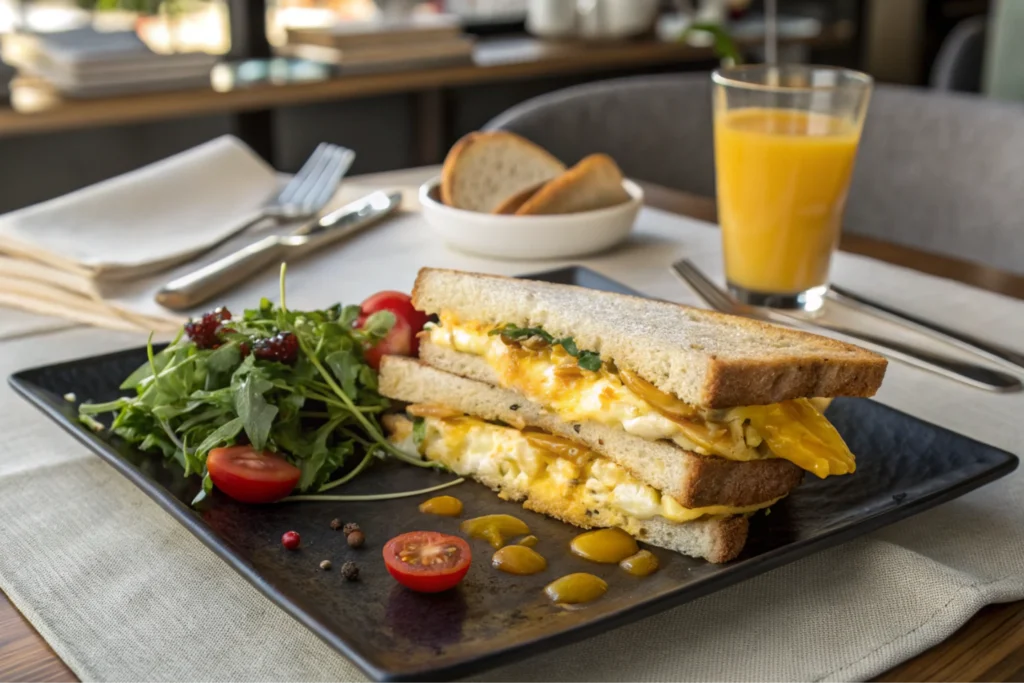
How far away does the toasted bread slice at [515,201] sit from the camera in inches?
89.7

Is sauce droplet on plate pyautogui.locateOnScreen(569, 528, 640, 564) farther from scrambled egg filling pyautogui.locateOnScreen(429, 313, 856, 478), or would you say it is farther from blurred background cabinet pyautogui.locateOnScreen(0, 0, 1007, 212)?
blurred background cabinet pyautogui.locateOnScreen(0, 0, 1007, 212)

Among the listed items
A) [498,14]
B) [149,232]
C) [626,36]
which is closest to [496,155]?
[149,232]

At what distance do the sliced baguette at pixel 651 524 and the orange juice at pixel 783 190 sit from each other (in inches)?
34.9

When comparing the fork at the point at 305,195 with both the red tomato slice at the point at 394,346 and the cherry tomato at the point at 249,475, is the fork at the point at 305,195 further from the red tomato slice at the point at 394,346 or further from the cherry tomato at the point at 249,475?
the cherry tomato at the point at 249,475

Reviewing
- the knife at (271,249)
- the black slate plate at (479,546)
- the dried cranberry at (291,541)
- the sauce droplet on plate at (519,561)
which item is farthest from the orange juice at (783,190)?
the dried cranberry at (291,541)

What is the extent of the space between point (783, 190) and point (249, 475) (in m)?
1.13

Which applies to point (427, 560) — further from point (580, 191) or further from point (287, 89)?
point (287, 89)

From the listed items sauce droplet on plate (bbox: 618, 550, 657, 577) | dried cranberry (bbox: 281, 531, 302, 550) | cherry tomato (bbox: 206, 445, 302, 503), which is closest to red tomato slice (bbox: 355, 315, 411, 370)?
cherry tomato (bbox: 206, 445, 302, 503)

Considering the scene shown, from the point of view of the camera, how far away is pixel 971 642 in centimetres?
107

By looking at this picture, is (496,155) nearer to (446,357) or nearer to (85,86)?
(446,357)

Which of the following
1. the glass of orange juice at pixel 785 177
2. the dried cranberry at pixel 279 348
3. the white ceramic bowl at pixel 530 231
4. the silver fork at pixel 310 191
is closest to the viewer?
the dried cranberry at pixel 279 348

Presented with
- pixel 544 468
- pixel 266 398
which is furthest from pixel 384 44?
pixel 544 468

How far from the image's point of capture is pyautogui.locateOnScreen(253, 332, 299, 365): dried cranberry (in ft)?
4.78

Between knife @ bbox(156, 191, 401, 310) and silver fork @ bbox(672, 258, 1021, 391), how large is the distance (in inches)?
29.1
